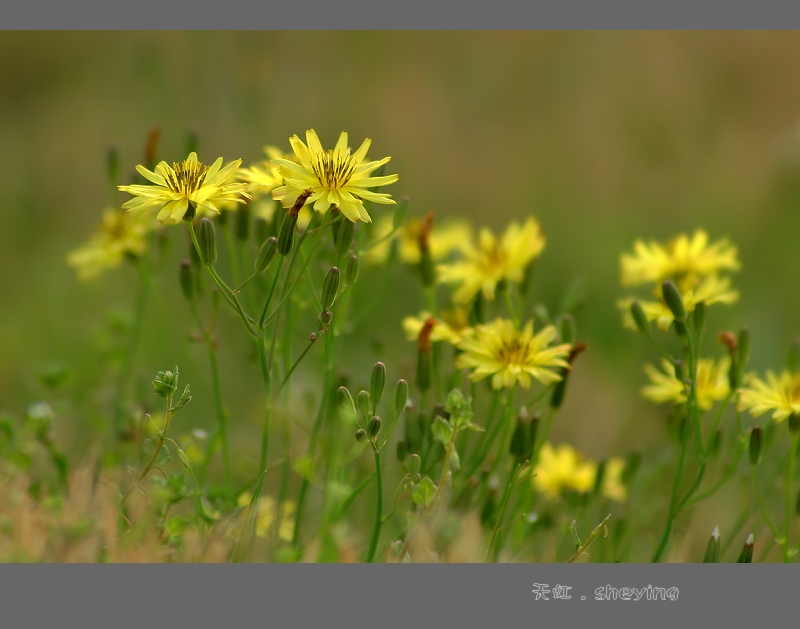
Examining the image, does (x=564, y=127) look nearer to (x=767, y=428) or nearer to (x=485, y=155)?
(x=485, y=155)

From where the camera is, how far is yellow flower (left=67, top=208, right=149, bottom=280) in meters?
1.23

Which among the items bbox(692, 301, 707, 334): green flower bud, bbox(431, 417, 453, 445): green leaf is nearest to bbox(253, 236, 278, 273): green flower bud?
bbox(431, 417, 453, 445): green leaf

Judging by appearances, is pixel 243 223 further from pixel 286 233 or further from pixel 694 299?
pixel 694 299

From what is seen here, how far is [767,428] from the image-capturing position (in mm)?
1075

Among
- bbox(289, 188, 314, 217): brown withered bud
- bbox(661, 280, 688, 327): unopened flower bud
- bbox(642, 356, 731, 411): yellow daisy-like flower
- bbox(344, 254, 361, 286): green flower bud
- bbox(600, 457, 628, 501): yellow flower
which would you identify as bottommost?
bbox(600, 457, 628, 501): yellow flower

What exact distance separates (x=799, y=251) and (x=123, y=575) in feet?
6.11

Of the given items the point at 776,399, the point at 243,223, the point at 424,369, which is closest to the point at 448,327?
the point at 424,369

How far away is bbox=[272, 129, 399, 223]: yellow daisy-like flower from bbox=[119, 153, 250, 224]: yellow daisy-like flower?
48 millimetres

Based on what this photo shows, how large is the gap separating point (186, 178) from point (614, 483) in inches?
31.6

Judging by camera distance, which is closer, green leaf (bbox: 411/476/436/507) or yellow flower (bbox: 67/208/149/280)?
green leaf (bbox: 411/476/436/507)

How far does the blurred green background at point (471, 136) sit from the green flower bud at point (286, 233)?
1.00m

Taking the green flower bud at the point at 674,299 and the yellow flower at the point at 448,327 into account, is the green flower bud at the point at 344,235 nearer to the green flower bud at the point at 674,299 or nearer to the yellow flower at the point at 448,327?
the yellow flower at the point at 448,327

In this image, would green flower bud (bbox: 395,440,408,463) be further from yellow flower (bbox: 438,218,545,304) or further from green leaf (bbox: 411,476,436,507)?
yellow flower (bbox: 438,218,545,304)

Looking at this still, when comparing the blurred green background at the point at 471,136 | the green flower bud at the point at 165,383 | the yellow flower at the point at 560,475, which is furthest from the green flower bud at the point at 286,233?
the blurred green background at the point at 471,136
